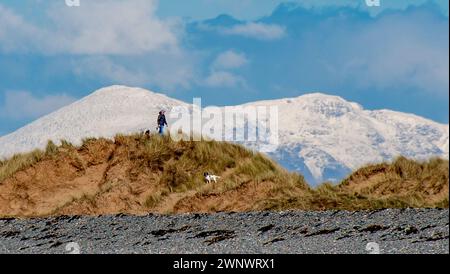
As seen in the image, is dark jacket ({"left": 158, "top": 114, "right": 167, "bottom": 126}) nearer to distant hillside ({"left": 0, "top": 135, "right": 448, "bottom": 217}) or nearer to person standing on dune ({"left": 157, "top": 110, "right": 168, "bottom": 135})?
person standing on dune ({"left": 157, "top": 110, "right": 168, "bottom": 135})

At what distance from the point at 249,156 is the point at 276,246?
1522 cm

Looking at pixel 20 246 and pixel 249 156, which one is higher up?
pixel 249 156

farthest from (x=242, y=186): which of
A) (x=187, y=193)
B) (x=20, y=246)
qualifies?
(x=20, y=246)

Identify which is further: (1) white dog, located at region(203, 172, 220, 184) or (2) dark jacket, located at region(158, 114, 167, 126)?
(2) dark jacket, located at region(158, 114, 167, 126)

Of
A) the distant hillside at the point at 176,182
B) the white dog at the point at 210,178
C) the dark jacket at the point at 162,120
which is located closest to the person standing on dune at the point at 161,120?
the dark jacket at the point at 162,120

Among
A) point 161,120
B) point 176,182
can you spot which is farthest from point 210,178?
point 161,120

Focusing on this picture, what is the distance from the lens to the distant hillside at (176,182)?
31703 mm

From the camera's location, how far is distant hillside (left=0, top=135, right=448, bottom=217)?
31.7 meters

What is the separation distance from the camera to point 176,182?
3609 cm

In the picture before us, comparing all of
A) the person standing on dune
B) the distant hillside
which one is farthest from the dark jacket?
the distant hillside

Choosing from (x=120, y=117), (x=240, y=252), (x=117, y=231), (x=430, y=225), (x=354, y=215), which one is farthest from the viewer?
(x=120, y=117)

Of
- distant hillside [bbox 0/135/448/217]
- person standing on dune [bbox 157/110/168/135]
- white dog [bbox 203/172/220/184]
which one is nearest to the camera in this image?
distant hillside [bbox 0/135/448/217]
